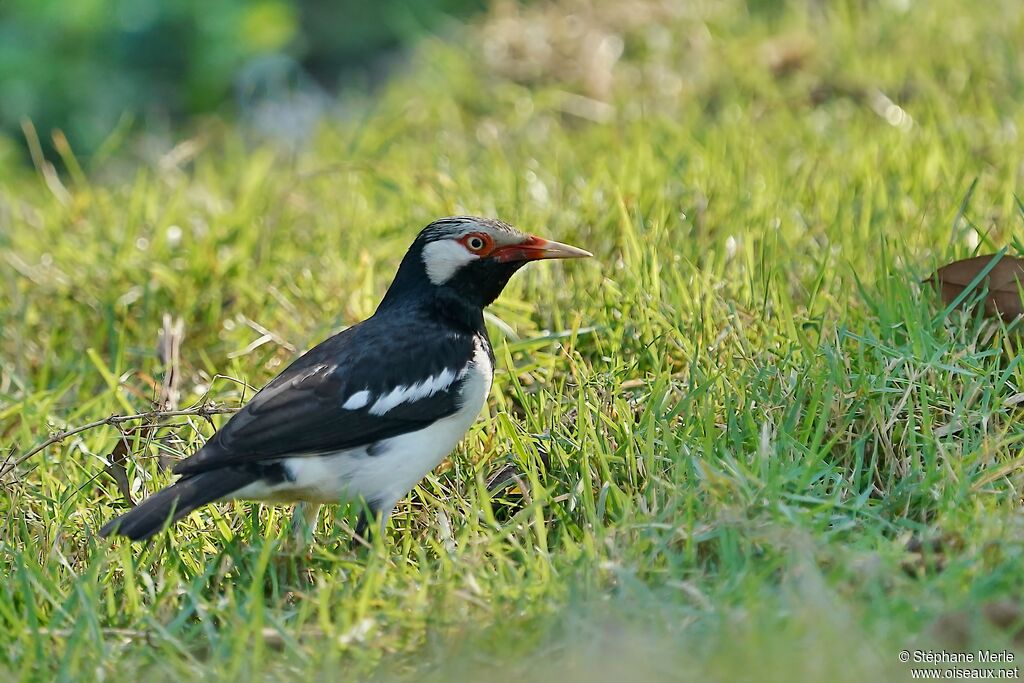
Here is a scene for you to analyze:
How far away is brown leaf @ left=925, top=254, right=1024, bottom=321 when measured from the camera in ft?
12.6

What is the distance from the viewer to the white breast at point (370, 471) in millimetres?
3432

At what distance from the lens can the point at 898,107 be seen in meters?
6.22

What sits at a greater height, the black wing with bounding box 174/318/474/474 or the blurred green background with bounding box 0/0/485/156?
the blurred green background with bounding box 0/0/485/156

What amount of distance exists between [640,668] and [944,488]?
3.59 ft

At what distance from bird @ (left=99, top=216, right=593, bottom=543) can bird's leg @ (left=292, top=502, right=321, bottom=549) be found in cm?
1

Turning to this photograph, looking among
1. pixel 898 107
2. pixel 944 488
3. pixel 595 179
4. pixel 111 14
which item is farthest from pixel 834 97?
pixel 111 14

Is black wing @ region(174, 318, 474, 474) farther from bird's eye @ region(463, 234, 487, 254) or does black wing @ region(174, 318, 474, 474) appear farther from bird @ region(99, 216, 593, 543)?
bird's eye @ region(463, 234, 487, 254)

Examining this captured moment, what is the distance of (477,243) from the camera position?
3.95m

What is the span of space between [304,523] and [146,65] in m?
5.61

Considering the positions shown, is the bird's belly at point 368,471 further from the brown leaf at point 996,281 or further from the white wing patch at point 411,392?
the brown leaf at point 996,281

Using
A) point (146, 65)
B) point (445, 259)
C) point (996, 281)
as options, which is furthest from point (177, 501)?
point (146, 65)

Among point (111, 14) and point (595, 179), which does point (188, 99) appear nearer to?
point (111, 14)

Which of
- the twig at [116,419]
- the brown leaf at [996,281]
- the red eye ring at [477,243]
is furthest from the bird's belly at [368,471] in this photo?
the brown leaf at [996,281]

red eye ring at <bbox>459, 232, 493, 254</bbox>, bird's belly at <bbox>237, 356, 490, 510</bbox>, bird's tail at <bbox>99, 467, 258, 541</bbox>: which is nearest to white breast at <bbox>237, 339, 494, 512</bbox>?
bird's belly at <bbox>237, 356, 490, 510</bbox>
